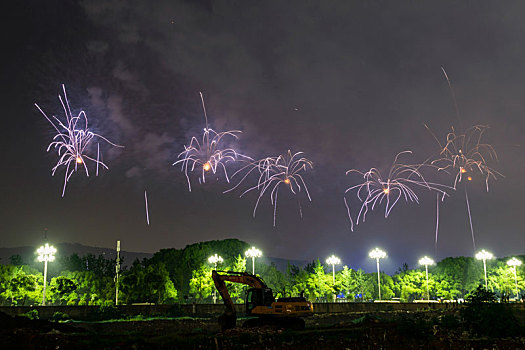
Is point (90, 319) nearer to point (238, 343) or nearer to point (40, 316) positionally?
point (40, 316)

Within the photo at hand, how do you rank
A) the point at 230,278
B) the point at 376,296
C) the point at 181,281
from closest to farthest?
1. the point at 230,278
2. the point at 181,281
3. the point at 376,296

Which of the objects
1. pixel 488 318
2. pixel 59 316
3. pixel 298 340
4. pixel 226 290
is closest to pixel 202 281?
pixel 59 316

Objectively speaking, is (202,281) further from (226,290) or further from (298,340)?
(298,340)

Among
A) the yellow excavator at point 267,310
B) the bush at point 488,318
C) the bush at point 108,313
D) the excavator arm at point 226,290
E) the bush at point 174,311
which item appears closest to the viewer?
the bush at point 488,318

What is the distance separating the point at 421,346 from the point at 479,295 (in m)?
6.28

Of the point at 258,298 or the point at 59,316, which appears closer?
the point at 258,298

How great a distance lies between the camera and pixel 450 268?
90562mm

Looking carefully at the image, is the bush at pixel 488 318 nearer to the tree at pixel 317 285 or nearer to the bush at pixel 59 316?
the bush at pixel 59 316

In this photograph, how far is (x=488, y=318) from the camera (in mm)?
18750

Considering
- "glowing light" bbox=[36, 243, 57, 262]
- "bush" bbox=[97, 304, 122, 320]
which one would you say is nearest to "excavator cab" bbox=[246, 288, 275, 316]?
"bush" bbox=[97, 304, 122, 320]

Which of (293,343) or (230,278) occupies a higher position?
(230,278)

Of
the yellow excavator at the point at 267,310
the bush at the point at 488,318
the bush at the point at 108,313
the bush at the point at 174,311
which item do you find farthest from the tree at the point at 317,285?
the bush at the point at 488,318

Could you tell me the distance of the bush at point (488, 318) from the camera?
18344 mm

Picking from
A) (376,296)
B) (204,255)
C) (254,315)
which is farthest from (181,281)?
(254,315)
